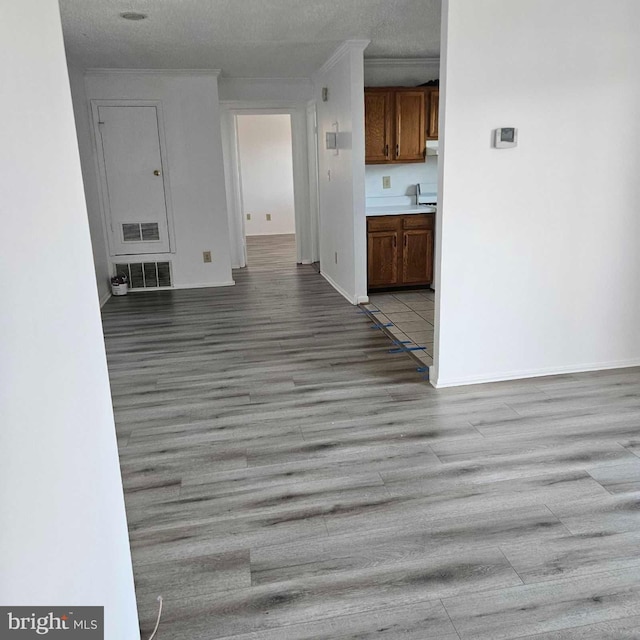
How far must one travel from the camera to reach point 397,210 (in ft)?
18.9

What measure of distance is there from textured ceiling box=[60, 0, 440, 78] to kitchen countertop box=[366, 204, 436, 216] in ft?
4.91

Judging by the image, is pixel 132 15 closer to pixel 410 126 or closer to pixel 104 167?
pixel 104 167

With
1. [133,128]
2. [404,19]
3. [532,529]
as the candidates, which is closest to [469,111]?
[404,19]

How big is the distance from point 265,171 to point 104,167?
5.19 meters

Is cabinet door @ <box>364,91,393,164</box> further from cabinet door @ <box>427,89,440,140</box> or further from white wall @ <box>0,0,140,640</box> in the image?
white wall @ <box>0,0,140,640</box>

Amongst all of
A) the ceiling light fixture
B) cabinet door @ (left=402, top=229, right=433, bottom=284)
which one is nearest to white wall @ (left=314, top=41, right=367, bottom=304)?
cabinet door @ (left=402, top=229, right=433, bottom=284)

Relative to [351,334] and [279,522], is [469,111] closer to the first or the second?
[351,334]

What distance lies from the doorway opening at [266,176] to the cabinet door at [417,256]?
191 inches

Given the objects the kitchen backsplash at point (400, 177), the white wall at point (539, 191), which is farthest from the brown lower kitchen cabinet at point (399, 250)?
the white wall at point (539, 191)

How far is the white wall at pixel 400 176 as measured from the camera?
616 cm

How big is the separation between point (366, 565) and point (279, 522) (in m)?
0.40

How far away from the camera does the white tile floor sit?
4195mm

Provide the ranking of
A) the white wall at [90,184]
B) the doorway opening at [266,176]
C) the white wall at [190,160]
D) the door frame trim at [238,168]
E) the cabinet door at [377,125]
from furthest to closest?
the doorway opening at [266,176] → the door frame trim at [238,168] → the white wall at [190,160] → the cabinet door at [377,125] → the white wall at [90,184]

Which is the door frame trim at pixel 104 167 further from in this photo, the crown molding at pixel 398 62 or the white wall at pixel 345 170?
the crown molding at pixel 398 62
